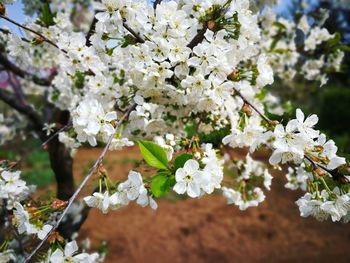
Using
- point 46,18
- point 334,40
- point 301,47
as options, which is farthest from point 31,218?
point 301,47

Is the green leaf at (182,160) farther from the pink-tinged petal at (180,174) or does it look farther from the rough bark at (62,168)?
the rough bark at (62,168)

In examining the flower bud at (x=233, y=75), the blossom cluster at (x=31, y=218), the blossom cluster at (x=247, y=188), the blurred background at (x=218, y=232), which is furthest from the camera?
the blurred background at (x=218, y=232)

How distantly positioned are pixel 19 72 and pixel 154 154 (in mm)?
1928

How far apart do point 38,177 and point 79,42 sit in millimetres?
6421

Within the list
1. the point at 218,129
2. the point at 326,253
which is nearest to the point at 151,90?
the point at 218,129

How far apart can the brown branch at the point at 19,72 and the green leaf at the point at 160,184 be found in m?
1.76

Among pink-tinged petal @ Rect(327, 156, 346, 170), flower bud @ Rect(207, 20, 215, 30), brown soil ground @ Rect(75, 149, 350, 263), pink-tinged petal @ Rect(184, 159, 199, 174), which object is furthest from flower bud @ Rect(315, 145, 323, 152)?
brown soil ground @ Rect(75, 149, 350, 263)

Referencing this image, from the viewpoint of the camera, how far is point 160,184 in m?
1.19

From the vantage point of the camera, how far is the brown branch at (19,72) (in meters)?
2.51

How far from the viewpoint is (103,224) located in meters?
4.98

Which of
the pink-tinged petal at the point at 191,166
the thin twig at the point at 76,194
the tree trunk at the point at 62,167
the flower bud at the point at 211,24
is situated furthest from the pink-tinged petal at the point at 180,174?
the tree trunk at the point at 62,167

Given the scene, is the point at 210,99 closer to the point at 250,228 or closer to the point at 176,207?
the point at 250,228

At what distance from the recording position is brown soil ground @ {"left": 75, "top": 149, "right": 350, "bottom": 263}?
13.8 feet

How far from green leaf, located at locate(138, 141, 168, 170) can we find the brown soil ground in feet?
10.2
